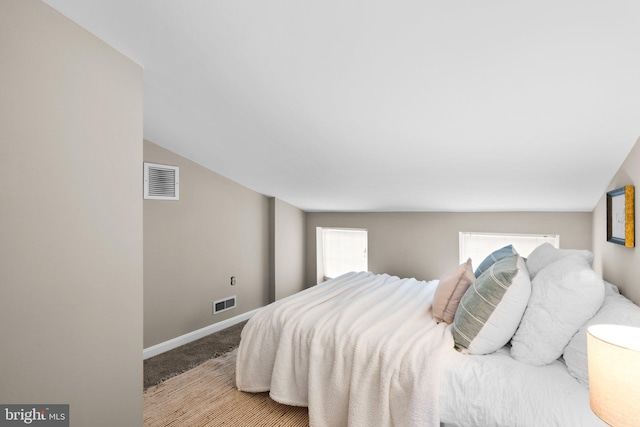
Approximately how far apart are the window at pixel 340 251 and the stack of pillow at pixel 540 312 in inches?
112

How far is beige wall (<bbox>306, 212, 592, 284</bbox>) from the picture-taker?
3344mm

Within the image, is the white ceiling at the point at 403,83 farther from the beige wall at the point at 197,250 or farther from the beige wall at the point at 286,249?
the beige wall at the point at 286,249

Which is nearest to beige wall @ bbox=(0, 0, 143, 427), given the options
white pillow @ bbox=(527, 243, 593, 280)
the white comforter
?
the white comforter

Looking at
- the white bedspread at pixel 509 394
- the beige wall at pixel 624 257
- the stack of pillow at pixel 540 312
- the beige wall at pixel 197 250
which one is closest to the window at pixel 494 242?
the beige wall at pixel 624 257

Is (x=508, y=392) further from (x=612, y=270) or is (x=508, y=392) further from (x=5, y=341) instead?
(x=5, y=341)

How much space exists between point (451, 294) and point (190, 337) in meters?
2.73

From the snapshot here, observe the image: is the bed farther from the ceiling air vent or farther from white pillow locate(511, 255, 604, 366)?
the ceiling air vent

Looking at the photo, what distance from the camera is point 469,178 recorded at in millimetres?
2787

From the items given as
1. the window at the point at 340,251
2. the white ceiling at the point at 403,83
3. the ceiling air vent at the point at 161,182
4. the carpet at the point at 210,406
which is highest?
the white ceiling at the point at 403,83

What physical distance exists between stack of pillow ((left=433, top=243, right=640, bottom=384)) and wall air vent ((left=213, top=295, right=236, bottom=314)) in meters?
2.77

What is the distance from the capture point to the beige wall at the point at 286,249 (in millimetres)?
4469

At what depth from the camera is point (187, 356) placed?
310 centimetres

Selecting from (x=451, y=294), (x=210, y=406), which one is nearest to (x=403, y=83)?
(x=451, y=294)

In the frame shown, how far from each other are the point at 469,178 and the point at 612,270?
1150 millimetres
